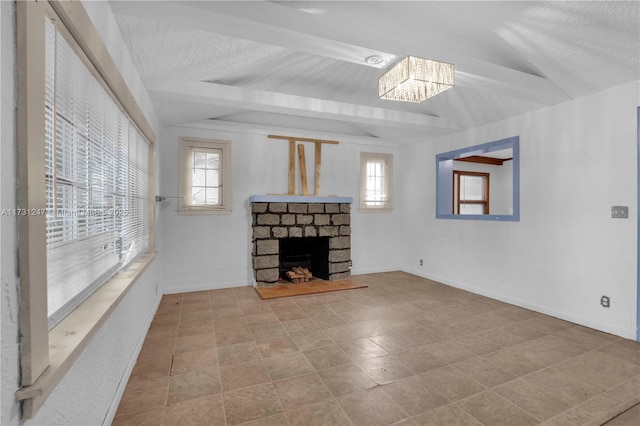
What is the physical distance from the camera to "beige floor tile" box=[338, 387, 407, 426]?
170cm

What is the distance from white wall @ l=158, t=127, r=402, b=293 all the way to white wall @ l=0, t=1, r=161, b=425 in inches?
68.9

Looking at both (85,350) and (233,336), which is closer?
(85,350)

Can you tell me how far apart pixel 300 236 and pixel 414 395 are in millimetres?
2971

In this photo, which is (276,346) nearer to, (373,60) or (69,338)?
(69,338)

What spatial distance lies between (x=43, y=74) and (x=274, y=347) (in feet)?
7.55

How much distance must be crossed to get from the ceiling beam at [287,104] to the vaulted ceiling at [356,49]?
0.5 inches

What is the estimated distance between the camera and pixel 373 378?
6.93 ft

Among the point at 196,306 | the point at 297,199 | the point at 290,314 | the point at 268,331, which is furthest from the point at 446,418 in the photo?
the point at 297,199

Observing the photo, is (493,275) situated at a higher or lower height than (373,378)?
higher

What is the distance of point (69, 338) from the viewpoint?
43.3 inches

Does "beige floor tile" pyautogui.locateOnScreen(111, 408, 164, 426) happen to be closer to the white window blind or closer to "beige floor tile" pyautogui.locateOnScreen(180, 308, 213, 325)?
"beige floor tile" pyautogui.locateOnScreen(180, 308, 213, 325)

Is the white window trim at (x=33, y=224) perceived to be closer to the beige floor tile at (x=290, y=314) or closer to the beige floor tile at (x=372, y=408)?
the beige floor tile at (x=372, y=408)

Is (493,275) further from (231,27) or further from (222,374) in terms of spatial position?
(231,27)

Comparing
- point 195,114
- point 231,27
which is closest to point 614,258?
point 231,27
